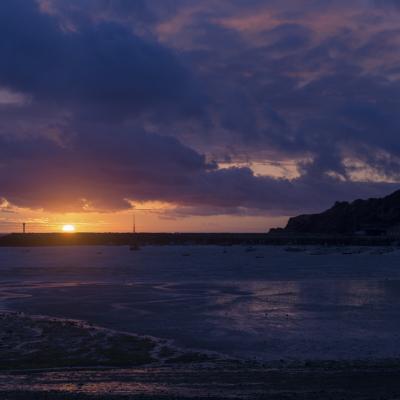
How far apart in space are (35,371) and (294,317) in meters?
15.6

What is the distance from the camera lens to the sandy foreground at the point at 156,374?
48.6 ft

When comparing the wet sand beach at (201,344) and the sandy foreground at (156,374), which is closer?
the sandy foreground at (156,374)

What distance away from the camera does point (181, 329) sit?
27594 millimetres

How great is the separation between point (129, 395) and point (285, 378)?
4428 millimetres

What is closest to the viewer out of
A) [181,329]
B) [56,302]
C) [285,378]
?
[285,378]

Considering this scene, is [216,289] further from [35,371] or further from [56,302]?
[35,371]

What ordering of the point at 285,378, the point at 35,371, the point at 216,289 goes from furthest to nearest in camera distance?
the point at 216,289
the point at 35,371
the point at 285,378

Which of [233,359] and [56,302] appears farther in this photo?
[56,302]

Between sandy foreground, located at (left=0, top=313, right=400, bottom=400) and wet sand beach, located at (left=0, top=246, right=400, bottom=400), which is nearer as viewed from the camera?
sandy foreground, located at (left=0, top=313, right=400, bottom=400)

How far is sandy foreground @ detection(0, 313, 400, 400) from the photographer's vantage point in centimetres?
1483

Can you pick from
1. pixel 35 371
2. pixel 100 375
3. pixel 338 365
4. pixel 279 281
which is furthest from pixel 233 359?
pixel 279 281

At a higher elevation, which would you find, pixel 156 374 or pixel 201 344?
pixel 156 374

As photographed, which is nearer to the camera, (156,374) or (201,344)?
(156,374)

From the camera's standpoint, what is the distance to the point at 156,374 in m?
17.7
